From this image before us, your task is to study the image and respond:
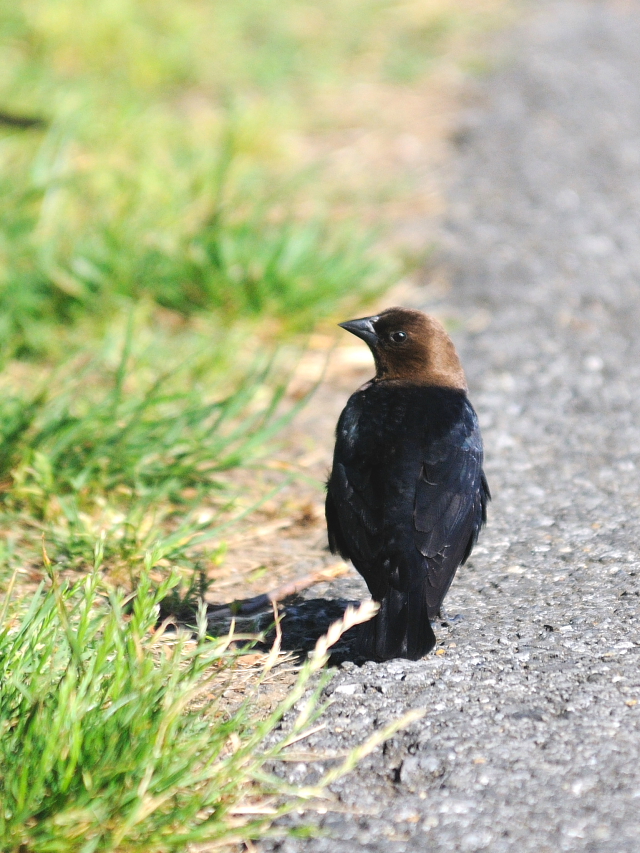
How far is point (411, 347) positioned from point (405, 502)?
0.94 meters

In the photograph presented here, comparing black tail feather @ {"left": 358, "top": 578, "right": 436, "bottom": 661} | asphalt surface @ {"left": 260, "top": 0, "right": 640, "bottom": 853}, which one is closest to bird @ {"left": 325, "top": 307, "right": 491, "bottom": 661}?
black tail feather @ {"left": 358, "top": 578, "right": 436, "bottom": 661}

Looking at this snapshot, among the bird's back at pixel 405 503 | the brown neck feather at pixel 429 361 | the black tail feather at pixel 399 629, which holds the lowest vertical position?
the black tail feather at pixel 399 629

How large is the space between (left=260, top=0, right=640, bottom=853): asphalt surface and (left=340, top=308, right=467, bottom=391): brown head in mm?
568

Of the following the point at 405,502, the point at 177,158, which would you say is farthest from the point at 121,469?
the point at 177,158

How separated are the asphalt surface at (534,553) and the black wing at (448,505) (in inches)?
8.4

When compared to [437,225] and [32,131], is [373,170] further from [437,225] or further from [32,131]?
[32,131]

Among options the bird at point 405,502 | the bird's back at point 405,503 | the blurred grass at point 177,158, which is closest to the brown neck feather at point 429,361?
the bird at point 405,502

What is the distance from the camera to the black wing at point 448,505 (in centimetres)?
302

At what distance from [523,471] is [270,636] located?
1523 millimetres

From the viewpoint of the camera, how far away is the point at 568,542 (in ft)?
12.2

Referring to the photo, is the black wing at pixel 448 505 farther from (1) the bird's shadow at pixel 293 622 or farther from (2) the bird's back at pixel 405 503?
(1) the bird's shadow at pixel 293 622

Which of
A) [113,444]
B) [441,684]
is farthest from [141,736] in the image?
[113,444]

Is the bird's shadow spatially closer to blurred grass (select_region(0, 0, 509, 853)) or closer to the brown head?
blurred grass (select_region(0, 0, 509, 853))

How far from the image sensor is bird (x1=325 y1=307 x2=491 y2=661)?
2.93 meters
